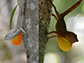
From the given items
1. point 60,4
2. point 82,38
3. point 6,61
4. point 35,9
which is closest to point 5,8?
point 6,61

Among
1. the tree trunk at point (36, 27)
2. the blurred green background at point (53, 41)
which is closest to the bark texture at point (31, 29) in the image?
the tree trunk at point (36, 27)

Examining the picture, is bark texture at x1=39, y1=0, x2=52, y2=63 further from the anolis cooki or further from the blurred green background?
the blurred green background

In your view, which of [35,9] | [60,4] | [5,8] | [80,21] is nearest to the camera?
[35,9]

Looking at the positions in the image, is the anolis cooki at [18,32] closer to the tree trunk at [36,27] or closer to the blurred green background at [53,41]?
the tree trunk at [36,27]

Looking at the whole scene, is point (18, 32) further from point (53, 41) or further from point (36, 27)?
point (53, 41)

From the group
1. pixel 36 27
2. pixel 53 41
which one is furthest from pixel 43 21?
pixel 53 41

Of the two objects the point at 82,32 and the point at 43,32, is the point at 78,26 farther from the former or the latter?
the point at 43,32
